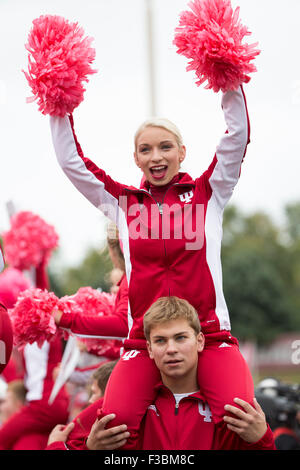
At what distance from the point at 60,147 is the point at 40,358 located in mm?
2766

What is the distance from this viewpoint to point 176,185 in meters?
3.22

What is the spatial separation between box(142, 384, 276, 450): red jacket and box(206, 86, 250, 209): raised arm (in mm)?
985

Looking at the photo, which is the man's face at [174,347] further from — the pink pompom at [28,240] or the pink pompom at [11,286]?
the pink pompom at [28,240]

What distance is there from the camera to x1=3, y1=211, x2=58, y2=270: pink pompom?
5.77m

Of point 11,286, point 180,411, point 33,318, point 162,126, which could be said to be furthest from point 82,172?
point 11,286

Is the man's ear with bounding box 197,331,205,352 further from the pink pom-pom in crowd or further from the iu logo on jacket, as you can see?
the pink pom-pom in crowd

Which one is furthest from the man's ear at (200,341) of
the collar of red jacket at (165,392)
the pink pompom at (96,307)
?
the pink pompom at (96,307)

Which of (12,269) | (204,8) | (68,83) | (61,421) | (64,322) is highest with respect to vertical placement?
(204,8)

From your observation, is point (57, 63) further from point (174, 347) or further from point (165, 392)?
point (165, 392)

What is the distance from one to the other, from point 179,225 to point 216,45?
85cm

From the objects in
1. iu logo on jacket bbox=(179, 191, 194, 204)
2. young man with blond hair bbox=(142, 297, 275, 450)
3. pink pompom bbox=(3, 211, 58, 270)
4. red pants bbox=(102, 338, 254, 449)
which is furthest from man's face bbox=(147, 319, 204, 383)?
pink pompom bbox=(3, 211, 58, 270)
